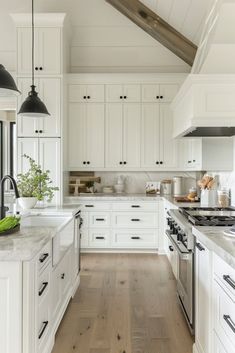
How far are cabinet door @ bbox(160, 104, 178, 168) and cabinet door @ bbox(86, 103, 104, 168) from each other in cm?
99

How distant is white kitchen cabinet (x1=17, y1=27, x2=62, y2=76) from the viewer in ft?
15.4

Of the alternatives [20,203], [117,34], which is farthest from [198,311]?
[117,34]

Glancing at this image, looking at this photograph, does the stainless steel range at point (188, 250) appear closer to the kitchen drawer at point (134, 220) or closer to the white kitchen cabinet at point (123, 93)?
the kitchen drawer at point (134, 220)

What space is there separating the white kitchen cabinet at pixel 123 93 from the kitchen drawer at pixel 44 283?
362 centimetres

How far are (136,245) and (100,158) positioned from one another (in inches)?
59.8

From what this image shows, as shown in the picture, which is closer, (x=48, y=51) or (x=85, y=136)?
(x=48, y=51)

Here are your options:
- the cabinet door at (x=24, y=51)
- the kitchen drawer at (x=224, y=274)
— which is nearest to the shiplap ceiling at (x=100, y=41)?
the cabinet door at (x=24, y=51)

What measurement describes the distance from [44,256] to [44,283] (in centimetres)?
17

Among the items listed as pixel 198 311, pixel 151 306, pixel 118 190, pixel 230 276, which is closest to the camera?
pixel 230 276

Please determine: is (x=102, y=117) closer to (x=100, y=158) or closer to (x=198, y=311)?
(x=100, y=158)

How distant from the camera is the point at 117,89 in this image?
523cm

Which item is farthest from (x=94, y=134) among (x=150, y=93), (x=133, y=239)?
(x=133, y=239)

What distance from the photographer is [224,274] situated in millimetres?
1583

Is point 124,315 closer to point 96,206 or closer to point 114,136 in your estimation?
point 96,206
